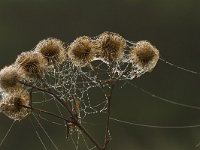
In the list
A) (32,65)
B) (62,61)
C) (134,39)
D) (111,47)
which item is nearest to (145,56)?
A: (111,47)

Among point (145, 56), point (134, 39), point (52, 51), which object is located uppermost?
point (52, 51)

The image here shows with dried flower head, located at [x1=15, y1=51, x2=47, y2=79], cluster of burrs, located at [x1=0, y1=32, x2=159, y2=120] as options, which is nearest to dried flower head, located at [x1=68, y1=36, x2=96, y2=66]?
cluster of burrs, located at [x1=0, y1=32, x2=159, y2=120]

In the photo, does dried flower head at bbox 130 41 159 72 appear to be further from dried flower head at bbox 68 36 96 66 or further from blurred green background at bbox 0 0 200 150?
blurred green background at bbox 0 0 200 150

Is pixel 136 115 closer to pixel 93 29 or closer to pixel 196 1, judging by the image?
pixel 93 29

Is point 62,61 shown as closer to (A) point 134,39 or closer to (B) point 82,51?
(B) point 82,51

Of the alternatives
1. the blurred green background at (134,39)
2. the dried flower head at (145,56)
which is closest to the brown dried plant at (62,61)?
the dried flower head at (145,56)

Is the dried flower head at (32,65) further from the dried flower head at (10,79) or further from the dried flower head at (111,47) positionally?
the dried flower head at (111,47)
